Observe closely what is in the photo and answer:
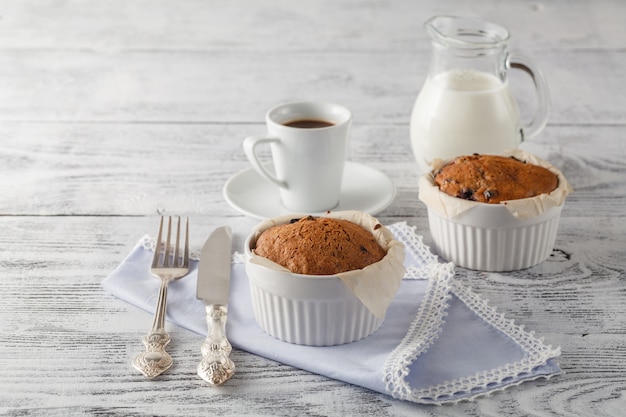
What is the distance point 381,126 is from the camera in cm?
212

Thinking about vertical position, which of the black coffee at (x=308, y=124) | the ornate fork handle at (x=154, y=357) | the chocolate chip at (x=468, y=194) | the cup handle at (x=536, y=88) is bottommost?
the ornate fork handle at (x=154, y=357)

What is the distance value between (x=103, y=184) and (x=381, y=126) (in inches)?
29.0

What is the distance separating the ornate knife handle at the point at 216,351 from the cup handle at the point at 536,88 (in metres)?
0.86

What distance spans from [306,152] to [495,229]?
1.36ft

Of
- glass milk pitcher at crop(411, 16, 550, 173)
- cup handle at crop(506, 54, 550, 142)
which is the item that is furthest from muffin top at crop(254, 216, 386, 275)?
cup handle at crop(506, 54, 550, 142)

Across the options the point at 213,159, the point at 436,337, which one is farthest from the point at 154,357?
the point at 213,159

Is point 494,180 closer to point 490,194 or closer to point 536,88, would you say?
point 490,194

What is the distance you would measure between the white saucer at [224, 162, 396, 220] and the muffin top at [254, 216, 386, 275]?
1.03 ft

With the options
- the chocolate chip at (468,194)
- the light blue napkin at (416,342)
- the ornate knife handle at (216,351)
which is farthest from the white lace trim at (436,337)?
the ornate knife handle at (216,351)

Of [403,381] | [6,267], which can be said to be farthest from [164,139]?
[403,381]

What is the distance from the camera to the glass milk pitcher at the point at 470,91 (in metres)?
1.67

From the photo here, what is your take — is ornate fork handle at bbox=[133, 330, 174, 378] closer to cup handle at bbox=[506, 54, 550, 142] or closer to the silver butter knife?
the silver butter knife

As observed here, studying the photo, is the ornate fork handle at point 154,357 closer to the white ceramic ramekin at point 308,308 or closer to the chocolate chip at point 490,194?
the white ceramic ramekin at point 308,308

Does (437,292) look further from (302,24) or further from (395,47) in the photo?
(302,24)
